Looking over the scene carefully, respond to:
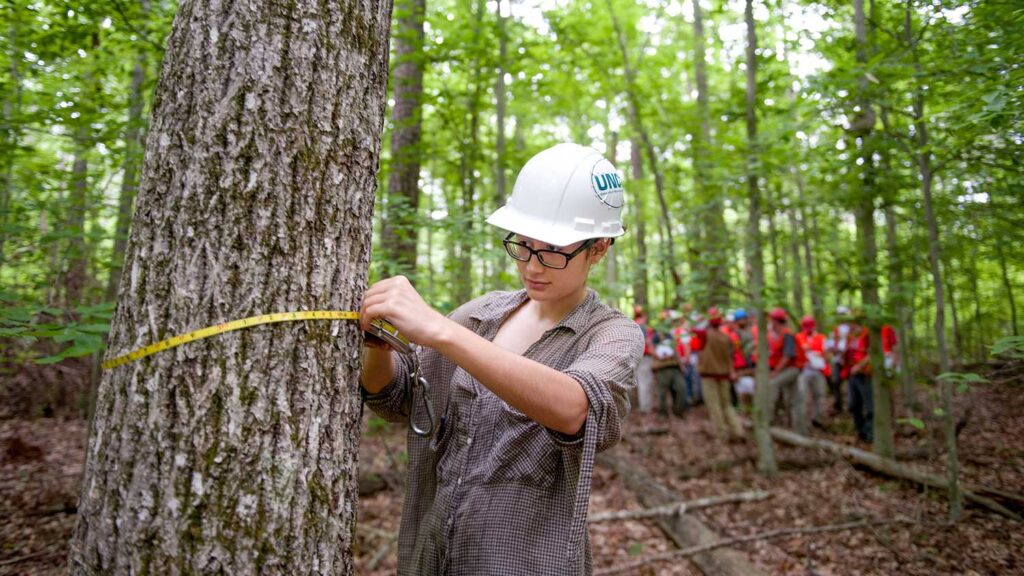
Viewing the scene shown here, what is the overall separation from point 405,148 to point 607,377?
13.2 ft

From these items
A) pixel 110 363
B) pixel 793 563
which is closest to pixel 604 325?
pixel 110 363

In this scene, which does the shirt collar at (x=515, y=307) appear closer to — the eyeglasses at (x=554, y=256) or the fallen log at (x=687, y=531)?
the eyeglasses at (x=554, y=256)

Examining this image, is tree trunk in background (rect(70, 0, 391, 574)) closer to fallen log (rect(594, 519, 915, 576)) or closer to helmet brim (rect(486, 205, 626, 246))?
helmet brim (rect(486, 205, 626, 246))

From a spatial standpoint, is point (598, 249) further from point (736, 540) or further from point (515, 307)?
point (736, 540)

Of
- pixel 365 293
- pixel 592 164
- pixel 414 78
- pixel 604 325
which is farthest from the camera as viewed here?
pixel 414 78

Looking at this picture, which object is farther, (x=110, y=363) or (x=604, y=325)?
(x=604, y=325)

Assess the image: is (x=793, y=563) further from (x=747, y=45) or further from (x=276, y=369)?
(x=747, y=45)

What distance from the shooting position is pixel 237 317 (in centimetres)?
129

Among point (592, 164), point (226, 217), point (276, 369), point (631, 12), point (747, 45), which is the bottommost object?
point (276, 369)

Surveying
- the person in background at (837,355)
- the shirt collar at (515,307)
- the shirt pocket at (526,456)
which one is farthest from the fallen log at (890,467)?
the shirt pocket at (526,456)

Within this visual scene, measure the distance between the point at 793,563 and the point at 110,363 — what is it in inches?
196

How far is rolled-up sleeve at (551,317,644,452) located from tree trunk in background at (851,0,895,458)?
14.8 feet

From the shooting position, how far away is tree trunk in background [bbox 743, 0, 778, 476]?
6.22 metres

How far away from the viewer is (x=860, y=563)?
438 centimetres
